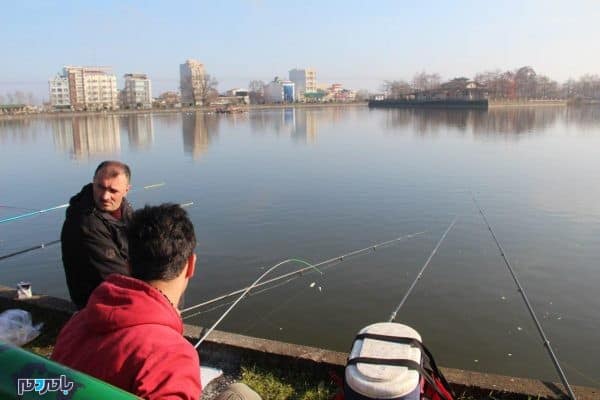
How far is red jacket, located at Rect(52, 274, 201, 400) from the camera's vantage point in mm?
1420

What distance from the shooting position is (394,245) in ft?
27.9

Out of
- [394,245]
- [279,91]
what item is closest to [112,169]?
[394,245]

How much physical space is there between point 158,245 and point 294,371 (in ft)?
7.85

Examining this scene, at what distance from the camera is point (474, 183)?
14.2m

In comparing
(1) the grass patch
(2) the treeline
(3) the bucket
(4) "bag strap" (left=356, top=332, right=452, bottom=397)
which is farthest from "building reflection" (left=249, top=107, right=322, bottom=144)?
(2) the treeline

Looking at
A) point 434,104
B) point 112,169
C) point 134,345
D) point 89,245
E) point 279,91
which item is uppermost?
point 279,91

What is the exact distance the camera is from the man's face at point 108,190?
12.4ft

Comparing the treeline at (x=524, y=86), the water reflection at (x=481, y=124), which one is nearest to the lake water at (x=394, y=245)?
the water reflection at (x=481, y=124)

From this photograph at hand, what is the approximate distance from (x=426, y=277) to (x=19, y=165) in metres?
19.2

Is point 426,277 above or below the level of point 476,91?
below

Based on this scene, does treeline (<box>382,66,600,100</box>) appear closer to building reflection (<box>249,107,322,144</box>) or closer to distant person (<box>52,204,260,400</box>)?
building reflection (<box>249,107,322,144</box>)

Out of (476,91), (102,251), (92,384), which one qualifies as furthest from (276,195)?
(476,91)

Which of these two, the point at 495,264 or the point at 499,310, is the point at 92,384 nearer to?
the point at 499,310

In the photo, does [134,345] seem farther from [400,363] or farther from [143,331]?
[400,363]
